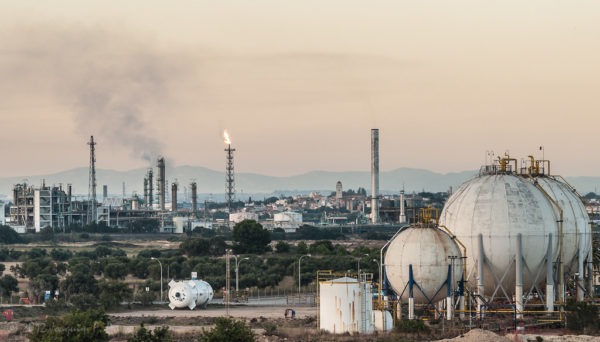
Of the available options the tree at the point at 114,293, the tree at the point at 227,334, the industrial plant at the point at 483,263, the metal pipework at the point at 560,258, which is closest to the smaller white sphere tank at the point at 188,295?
the tree at the point at 114,293

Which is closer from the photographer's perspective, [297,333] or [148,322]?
[297,333]

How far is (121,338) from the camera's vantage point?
5409 cm

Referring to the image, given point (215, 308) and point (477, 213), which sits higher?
point (477, 213)

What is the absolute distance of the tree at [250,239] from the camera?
13138 cm

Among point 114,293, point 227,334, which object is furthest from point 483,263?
point 114,293

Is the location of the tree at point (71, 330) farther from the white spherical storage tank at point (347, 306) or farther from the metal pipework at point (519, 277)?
the metal pipework at point (519, 277)

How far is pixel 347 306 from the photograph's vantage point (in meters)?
54.6

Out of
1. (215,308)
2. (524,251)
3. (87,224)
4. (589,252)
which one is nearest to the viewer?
(524,251)

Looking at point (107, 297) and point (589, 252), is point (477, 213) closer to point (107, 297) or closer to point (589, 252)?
point (589, 252)

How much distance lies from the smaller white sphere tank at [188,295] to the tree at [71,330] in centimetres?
2310

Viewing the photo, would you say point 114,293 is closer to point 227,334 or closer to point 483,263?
point 483,263

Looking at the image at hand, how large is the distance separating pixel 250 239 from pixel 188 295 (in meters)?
59.0

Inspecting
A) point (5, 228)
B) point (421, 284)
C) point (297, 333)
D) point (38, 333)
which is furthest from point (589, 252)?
point (5, 228)

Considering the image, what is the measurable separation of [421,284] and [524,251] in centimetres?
593
